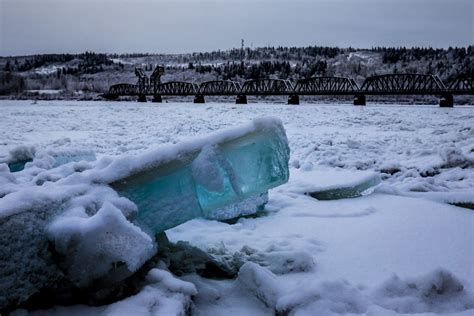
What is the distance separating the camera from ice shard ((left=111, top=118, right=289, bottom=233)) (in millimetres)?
2350

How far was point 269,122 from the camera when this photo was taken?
2.97m

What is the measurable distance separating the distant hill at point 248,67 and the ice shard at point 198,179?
6800 cm

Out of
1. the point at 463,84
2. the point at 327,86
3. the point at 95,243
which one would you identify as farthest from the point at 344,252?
the point at 327,86

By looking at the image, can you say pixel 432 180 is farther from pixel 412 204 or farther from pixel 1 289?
pixel 1 289

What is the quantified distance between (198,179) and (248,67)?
13065 cm

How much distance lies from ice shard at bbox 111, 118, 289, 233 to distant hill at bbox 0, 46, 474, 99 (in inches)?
2677

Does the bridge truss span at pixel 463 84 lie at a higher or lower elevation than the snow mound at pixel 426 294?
higher

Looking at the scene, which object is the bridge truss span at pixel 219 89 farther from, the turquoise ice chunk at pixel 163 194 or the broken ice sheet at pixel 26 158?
the turquoise ice chunk at pixel 163 194

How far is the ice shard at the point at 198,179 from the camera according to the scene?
92.5 inches

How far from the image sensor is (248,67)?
130m

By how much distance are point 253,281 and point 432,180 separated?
3.23 meters

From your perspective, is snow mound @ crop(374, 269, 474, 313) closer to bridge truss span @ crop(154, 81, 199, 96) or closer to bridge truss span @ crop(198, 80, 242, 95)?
bridge truss span @ crop(198, 80, 242, 95)

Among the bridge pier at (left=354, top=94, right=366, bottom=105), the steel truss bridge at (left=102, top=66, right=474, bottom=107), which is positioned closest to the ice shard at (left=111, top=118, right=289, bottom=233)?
the steel truss bridge at (left=102, top=66, right=474, bottom=107)

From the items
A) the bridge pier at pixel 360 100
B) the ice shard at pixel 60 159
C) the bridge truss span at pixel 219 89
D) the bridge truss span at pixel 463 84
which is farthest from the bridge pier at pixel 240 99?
the ice shard at pixel 60 159
